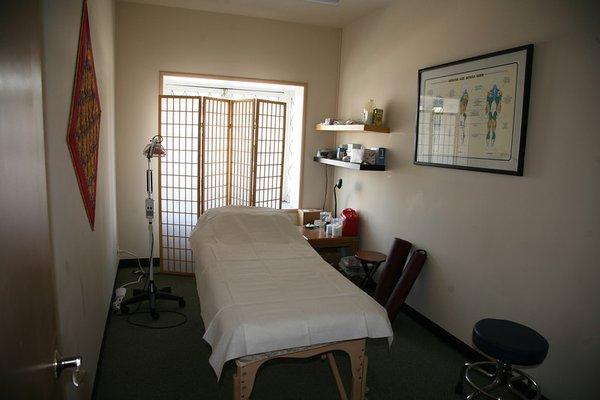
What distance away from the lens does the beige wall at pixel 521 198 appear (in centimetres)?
208

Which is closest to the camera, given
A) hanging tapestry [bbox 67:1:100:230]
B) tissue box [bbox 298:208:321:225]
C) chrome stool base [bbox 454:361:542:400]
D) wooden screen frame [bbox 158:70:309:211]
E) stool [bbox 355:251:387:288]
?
hanging tapestry [bbox 67:1:100:230]

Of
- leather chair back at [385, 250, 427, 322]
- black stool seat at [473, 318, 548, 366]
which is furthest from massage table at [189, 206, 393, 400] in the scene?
leather chair back at [385, 250, 427, 322]

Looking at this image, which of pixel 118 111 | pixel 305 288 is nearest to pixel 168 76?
pixel 118 111

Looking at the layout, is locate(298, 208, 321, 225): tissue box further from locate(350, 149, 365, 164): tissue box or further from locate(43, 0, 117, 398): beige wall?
locate(43, 0, 117, 398): beige wall

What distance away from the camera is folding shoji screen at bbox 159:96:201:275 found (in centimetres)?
406

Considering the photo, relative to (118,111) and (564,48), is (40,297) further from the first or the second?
(118,111)

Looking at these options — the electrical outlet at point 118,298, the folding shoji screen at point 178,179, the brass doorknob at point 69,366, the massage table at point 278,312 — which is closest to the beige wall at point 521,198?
the massage table at point 278,312

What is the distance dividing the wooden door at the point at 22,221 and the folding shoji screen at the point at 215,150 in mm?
3351

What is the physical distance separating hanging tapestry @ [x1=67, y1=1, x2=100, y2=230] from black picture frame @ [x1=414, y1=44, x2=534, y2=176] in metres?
2.31

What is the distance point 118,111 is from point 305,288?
2933 mm

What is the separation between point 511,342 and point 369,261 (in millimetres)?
1617

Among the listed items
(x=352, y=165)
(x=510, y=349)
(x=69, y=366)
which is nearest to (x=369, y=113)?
(x=352, y=165)

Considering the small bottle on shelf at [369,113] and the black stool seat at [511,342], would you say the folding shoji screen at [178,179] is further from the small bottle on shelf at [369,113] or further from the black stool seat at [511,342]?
the black stool seat at [511,342]

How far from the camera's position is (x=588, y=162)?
6.73ft
